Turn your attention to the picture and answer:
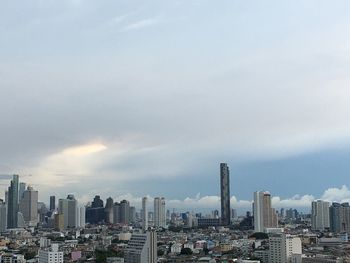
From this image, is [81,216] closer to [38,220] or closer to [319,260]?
[38,220]

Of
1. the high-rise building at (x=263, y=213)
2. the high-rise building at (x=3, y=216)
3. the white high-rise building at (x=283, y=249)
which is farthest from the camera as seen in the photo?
the high-rise building at (x=3, y=216)

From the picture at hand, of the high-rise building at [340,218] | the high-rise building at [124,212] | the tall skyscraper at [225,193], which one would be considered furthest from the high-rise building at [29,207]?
the high-rise building at [340,218]

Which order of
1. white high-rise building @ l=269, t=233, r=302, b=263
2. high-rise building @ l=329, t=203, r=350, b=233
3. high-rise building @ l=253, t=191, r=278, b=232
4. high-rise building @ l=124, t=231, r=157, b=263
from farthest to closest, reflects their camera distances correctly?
high-rise building @ l=253, t=191, r=278, b=232
high-rise building @ l=329, t=203, r=350, b=233
white high-rise building @ l=269, t=233, r=302, b=263
high-rise building @ l=124, t=231, r=157, b=263

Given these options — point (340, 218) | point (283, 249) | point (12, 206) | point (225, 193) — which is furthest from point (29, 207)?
point (283, 249)

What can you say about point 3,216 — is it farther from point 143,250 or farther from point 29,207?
point 143,250

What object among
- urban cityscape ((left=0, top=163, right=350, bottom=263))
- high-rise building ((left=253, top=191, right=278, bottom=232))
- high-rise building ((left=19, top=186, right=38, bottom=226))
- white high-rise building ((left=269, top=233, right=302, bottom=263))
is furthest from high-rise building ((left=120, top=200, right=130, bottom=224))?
white high-rise building ((left=269, top=233, right=302, bottom=263))

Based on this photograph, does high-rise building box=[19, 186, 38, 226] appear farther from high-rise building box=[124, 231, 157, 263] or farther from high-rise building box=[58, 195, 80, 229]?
high-rise building box=[124, 231, 157, 263]

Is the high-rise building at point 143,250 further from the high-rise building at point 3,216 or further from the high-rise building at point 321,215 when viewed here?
the high-rise building at point 3,216
